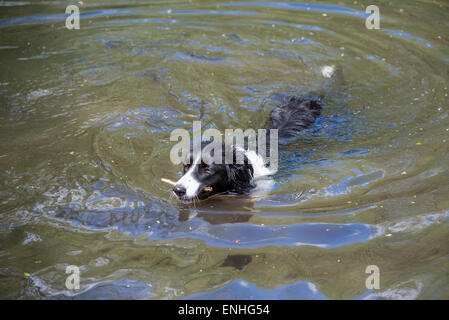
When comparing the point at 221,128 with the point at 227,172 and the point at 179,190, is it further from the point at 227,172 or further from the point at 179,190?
the point at 179,190

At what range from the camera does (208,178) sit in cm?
539

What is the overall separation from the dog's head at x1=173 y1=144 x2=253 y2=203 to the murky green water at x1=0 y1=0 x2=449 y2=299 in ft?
0.69

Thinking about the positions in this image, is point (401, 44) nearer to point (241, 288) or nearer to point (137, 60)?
point (137, 60)

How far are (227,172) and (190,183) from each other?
59cm

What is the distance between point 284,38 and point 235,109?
11.1 ft

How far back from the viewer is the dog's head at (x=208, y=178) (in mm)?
5160

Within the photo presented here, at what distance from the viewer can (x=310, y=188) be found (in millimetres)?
5516

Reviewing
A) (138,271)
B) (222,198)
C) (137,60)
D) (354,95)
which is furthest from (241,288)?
(137,60)

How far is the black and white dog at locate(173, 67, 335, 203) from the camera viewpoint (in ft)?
17.1
